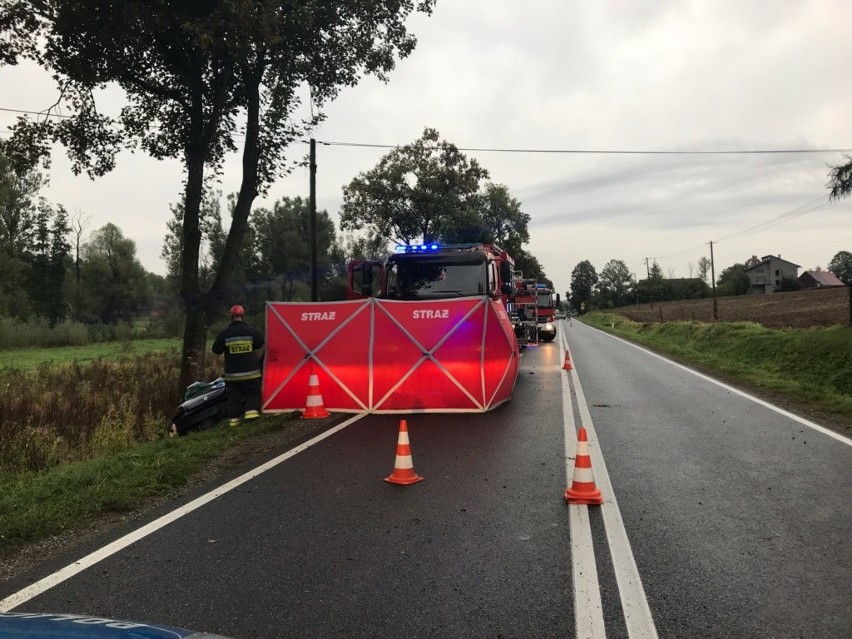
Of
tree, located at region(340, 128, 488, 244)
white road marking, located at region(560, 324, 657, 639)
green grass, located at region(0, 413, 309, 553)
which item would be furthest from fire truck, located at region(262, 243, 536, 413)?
tree, located at region(340, 128, 488, 244)

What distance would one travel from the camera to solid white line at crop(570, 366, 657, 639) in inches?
121

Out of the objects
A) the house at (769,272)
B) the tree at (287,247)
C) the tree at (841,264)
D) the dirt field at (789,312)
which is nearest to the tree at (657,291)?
the house at (769,272)

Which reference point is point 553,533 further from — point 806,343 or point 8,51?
point 806,343

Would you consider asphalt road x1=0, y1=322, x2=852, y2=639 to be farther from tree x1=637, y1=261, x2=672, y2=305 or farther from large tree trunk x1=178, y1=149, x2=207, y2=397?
tree x1=637, y1=261, x2=672, y2=305

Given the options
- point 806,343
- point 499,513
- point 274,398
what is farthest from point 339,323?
point 806,343

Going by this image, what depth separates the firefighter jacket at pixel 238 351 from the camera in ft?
29.8

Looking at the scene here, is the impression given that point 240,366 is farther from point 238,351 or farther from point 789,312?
point 789,312

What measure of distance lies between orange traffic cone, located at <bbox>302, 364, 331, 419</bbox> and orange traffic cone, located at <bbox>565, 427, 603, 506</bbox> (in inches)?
203

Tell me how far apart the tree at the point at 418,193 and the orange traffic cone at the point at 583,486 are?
114ft

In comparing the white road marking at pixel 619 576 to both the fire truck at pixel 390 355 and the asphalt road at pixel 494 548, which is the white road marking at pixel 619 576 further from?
the fire truck at pixel 390 355

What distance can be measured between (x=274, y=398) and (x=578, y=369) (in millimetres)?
9354

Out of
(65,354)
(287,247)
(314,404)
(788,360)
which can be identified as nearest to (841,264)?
(287,247)

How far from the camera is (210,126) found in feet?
42.4

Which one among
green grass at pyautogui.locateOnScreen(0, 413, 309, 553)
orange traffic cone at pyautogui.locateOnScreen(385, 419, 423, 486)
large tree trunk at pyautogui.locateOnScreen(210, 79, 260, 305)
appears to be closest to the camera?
green grass at pyautogui.locateOnScreen(0, 413, 309, 553)
